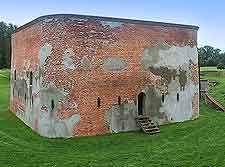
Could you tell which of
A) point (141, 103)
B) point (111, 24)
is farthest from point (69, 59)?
point (141, 103)

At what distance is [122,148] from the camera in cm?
1616

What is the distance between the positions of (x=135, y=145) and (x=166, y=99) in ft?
18.6

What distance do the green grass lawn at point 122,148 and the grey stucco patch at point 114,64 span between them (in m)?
3.34

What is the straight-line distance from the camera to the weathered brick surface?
58.4 ft

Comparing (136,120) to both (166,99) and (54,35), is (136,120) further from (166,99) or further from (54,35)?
(54,35)

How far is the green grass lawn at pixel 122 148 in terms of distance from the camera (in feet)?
43.9

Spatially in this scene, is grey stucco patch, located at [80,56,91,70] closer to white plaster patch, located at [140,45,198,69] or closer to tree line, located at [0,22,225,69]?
white plaster patch, located at [140,45,198,69]

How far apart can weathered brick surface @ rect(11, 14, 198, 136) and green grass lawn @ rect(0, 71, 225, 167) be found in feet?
4.52

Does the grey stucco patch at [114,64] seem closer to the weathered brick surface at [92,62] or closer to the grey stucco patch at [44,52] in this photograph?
the weathered brick surface at [92,62]

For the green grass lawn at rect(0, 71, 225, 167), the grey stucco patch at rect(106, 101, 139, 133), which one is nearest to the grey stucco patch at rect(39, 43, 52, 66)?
the green grass lawn at rect(0, 71, 225, 167)

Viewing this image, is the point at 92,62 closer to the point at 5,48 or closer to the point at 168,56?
the point at 168,56

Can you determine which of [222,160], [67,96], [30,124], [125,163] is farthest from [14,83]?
[222,160]

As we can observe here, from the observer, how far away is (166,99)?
21.6m

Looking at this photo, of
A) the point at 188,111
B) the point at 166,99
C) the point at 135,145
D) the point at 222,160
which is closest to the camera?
the point at 222,160
